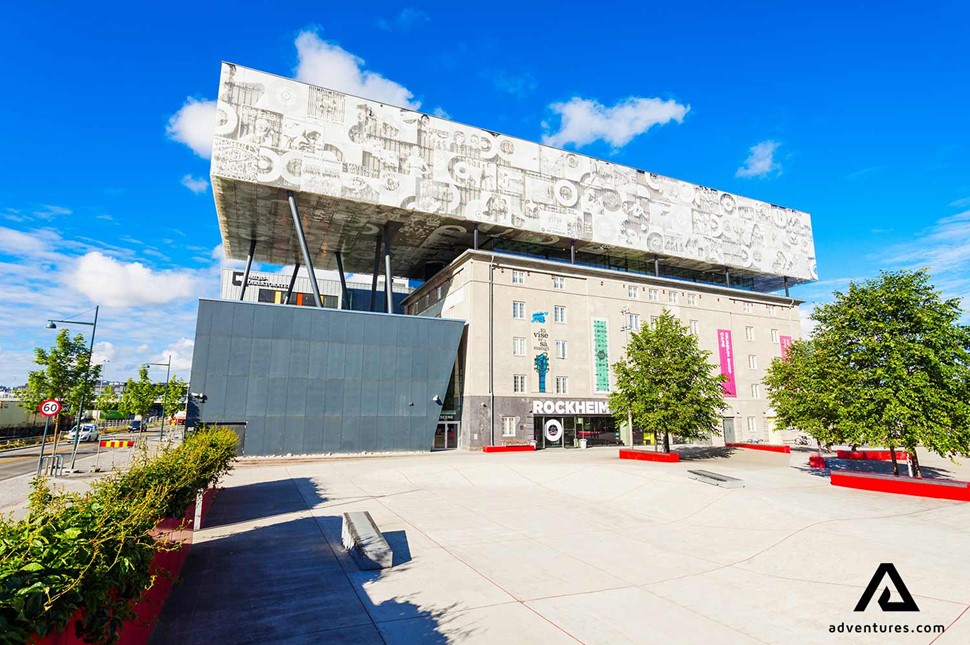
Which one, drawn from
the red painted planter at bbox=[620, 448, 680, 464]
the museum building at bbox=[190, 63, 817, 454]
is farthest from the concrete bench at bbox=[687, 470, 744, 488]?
the museum building at bbox=[190, 63, 817, 454]

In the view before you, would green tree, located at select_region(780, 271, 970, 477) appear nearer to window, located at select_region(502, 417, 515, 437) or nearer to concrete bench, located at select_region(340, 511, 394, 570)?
concrete bench, located at select_region(340, 511, 394, 570)

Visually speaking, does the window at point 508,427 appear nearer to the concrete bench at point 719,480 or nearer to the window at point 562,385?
the window at point 562,385

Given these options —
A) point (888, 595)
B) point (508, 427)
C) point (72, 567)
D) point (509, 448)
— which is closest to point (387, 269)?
point (508, 427)

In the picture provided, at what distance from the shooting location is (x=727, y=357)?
53844 mm

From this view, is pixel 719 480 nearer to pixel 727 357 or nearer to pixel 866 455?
pixel 866 455

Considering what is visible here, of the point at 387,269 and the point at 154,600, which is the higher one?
the point at 387,269

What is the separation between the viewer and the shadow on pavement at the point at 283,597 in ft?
24.5

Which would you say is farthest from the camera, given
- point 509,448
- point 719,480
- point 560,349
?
point 560,349

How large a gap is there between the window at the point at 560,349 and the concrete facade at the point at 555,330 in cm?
14

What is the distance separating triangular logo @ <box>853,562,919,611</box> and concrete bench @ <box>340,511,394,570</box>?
9028 mm

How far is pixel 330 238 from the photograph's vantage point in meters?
50.3

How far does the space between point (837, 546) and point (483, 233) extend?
3983 centimetres

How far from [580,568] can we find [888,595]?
5.58 metres

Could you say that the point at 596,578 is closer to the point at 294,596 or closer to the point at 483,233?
the point at 294,596
